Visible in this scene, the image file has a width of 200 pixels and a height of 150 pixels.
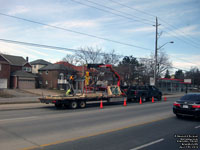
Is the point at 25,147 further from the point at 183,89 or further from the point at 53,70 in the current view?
the point at 183,89

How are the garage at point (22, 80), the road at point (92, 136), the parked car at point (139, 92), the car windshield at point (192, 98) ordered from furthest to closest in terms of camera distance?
1. the garage at point (22, 80)
2. the parked car at point (139, 92)
3. the car windshield at point (192, 98)
4. the road at point (92, 136)

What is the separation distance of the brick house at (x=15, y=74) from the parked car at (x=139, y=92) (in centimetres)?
3021

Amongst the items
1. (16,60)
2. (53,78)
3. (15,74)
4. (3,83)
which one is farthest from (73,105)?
(16,60)

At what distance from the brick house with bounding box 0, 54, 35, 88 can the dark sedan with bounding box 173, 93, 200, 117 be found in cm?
3955

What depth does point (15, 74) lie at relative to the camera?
45.1m

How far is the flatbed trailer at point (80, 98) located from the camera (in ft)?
50.7

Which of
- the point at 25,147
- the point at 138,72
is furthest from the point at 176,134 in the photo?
the point at 138,72

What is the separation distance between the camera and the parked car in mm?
22859

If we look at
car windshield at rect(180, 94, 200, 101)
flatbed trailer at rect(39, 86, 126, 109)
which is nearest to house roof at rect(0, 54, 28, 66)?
flatbed trailer at rect(39, 86, 126, 109)

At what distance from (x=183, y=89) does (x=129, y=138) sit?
58600 mm

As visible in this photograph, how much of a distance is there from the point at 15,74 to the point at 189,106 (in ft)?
137

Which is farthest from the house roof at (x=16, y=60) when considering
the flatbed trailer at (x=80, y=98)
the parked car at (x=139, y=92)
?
the flatbed trailer at (x=80, y=98)

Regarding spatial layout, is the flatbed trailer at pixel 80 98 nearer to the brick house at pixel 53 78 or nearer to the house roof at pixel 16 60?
the brick house at pixel 53 78

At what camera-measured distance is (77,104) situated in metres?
16.7
